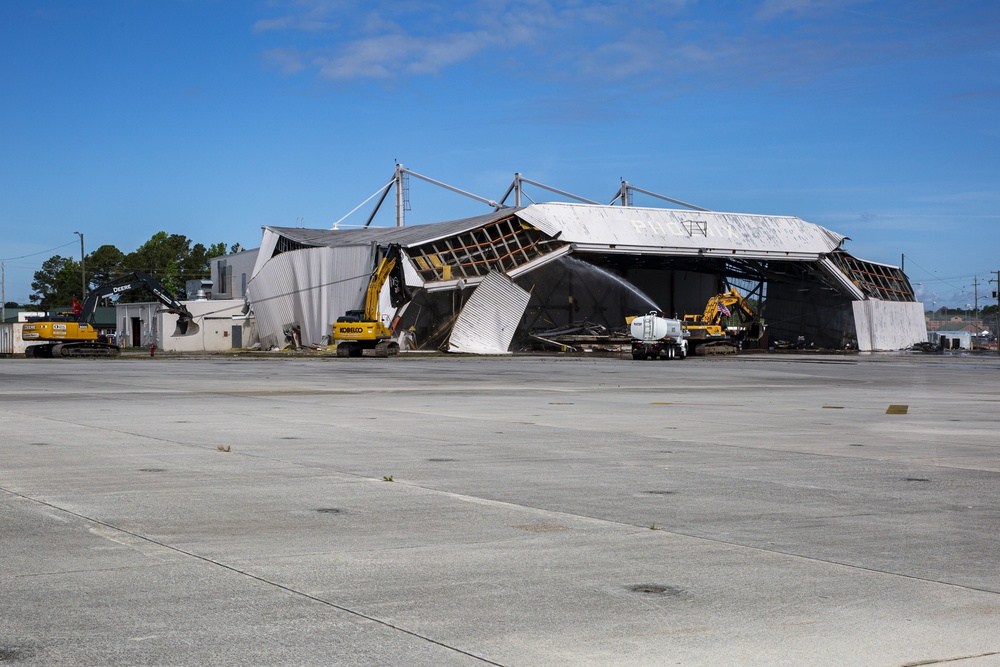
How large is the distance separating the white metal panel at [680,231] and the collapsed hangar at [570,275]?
113 mm

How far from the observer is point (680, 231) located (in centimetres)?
9206

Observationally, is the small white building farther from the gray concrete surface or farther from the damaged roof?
the gray concrete surface

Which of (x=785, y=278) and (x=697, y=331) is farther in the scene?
(x=785, y=278)

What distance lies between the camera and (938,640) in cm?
651

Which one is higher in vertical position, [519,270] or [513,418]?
[519,270]

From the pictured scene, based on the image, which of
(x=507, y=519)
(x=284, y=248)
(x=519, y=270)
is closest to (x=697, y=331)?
(x=519, y=270)

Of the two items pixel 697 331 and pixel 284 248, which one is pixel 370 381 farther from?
pixel 284 248

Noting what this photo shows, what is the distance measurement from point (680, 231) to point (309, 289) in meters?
30.9

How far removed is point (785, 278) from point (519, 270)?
32116mm

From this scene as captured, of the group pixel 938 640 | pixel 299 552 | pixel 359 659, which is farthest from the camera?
pixel 299 552

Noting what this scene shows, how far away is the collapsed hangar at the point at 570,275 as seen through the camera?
8244 centimetres

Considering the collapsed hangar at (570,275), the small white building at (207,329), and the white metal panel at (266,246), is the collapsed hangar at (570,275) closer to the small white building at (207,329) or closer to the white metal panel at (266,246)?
the white metal panel at (266,246)

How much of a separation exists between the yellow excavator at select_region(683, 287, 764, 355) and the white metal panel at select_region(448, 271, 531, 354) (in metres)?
12.7

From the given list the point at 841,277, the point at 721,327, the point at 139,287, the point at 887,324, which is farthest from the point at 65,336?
the point at 887,324
